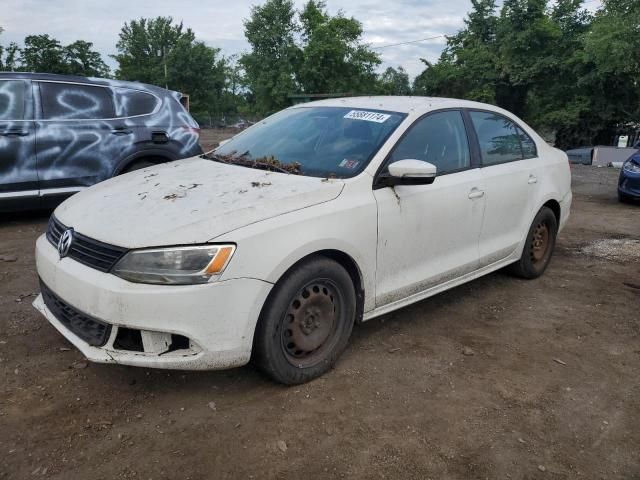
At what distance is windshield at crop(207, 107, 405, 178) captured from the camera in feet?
11.0

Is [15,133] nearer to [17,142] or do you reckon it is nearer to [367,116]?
[17,142]

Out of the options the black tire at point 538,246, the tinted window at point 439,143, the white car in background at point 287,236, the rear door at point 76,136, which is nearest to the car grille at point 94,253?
the white car in background at point 287,236

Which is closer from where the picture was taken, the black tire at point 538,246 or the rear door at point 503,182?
the rear door at point 503,182

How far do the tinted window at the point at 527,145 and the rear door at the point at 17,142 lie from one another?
5.17m

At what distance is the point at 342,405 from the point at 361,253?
857 mm

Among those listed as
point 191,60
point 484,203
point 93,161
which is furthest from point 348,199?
point 191,60

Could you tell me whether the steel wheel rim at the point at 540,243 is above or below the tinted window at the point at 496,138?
below

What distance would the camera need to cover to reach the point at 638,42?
63.7 feet

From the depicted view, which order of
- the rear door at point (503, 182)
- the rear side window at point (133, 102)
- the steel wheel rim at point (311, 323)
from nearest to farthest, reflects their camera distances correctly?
the steel wheel rim at point (311, 323)
the rear door at point (503, 182)
the rear side window at point (133, 102)

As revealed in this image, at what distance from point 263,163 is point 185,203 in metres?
0.81

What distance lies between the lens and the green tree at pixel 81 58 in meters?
41.8

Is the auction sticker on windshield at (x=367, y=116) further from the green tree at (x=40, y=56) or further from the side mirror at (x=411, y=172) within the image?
the green tree at (x=40, y=56)

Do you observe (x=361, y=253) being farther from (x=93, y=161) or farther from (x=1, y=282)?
(x=93, y=161)

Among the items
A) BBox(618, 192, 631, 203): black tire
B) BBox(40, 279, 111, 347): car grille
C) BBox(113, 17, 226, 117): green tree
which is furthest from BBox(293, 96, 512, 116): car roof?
BBox(113, 17, 226, 117): green tree
